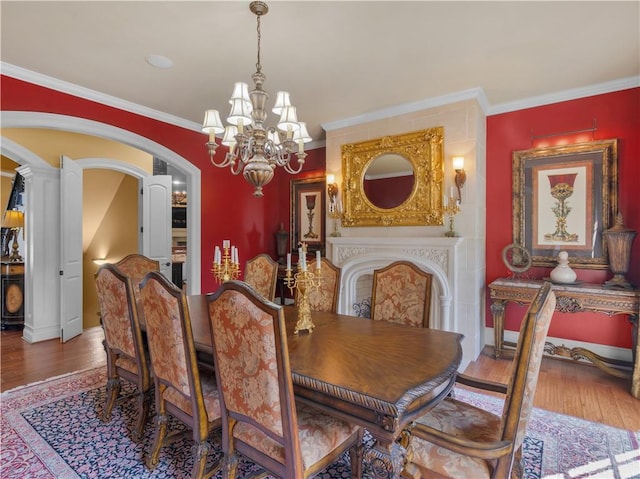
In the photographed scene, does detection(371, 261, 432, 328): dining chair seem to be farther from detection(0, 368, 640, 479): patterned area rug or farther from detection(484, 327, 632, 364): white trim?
detection(484, 327, 632, 364): white trim

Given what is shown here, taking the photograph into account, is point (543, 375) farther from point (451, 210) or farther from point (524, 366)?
point (524, 366)

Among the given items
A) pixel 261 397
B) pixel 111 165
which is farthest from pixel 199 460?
pixel 111 165

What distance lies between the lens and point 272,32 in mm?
2355

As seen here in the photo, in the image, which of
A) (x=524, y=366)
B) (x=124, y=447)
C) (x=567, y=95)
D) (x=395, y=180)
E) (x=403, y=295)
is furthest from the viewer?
(x=395, y=180)

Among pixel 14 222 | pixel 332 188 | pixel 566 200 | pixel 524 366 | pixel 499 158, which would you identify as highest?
pixel 499 158

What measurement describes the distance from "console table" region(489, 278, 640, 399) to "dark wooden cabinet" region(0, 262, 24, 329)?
6060 mm

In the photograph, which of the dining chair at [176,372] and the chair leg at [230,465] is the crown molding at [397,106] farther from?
the chair leg at [230,465]

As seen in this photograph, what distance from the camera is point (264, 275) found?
128 inches

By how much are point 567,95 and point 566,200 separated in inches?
41.3

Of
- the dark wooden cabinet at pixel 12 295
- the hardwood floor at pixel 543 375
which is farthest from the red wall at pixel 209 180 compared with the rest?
the dark wooden cabinet at pixel 12 295

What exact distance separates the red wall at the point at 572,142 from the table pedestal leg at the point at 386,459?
10.1 ft

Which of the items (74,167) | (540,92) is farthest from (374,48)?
(74,167)

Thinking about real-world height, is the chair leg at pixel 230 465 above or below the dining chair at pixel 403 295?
below

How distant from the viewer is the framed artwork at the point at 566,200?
3.25 meters
